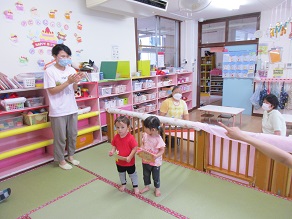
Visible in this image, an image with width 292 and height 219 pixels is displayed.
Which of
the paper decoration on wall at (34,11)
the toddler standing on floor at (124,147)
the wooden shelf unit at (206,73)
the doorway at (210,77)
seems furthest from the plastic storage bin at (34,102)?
the wooden shelf unit at (206,73)

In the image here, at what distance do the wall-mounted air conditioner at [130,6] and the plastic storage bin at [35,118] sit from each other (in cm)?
200

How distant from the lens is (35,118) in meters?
3.04

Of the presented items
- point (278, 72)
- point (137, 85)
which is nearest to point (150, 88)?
point (137, 85)

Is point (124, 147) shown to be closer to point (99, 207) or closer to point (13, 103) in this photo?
point (99, 207)

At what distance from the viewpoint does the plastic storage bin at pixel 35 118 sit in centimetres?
299

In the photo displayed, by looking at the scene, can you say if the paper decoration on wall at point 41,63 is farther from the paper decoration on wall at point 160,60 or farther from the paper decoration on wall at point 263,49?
the paper decoration on wall at point 263,49

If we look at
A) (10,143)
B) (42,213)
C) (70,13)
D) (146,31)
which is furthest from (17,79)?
(146,31)

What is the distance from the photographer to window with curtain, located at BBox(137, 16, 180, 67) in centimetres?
550

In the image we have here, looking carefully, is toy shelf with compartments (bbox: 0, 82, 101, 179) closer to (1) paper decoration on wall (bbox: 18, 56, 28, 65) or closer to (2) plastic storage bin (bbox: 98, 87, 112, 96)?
(2) plastic storage bin (bbox: 98, 87, 112, 96)

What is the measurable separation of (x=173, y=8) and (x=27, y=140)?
4156 millimetres

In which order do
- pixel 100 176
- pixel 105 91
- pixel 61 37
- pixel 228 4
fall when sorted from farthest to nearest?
pixel 228 4
pixel 105 91
pixel 61 37
pixel 100 176

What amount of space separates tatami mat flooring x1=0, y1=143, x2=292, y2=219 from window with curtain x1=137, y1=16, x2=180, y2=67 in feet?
11.5

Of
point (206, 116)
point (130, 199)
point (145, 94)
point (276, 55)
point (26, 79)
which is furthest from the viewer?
point (206, 116)

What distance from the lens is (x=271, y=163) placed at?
87.4 inches
